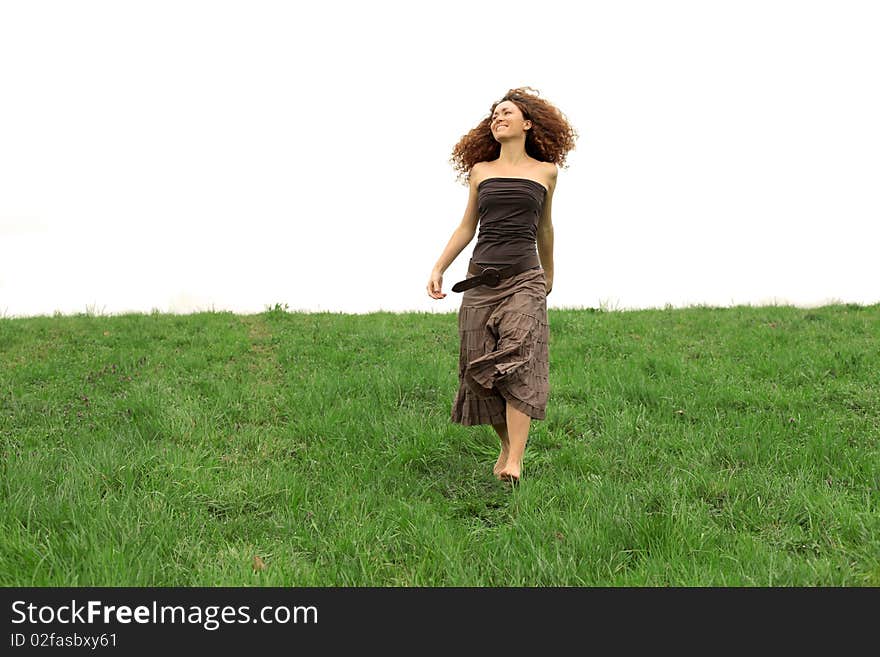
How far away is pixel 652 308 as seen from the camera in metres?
12.9

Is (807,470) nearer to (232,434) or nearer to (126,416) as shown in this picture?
(232,434)

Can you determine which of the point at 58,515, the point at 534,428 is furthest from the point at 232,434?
the point at 534,428

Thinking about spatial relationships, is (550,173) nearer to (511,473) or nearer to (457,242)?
(457,242)

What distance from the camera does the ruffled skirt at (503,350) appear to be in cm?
493

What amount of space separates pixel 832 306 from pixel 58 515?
12661mm

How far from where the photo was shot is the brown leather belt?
5047 millimetres

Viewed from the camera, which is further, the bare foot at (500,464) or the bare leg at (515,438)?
the bare foot at (500,464)

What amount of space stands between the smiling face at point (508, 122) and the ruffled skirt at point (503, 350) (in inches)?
40.6

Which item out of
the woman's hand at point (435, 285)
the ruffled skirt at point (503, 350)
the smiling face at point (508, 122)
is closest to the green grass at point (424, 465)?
the ruffled skirt at point (503, 350)

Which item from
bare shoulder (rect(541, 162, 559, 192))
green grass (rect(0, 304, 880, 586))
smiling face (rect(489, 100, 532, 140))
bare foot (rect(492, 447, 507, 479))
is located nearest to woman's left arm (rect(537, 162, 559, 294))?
bare shoulder (rect(541, 162, 559, 192))

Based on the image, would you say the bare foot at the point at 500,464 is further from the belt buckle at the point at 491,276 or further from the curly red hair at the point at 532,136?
the curly red hair at the point at 532,136

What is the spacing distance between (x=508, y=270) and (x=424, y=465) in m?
1.73

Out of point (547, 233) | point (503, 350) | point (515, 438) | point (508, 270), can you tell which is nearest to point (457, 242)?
point (508, 270)

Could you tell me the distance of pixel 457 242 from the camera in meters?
5.32
